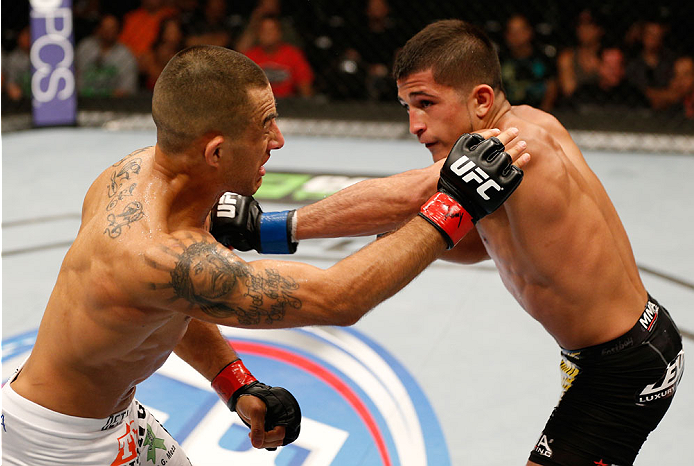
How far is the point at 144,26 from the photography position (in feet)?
25.0

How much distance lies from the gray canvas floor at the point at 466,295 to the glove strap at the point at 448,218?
1044 mm

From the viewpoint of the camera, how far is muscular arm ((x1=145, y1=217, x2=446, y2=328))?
A: 142 cm

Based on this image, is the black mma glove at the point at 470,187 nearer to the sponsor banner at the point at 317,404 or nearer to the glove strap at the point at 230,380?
the glove strap at the point at 230,380

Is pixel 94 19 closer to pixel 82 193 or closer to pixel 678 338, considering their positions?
pixel 82 193

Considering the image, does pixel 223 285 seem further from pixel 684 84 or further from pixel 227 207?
pixel 684 84

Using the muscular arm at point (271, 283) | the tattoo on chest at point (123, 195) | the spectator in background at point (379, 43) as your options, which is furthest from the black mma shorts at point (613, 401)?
the spectator in background at point (379, 43)

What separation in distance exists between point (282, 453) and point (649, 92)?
5419 millimetres

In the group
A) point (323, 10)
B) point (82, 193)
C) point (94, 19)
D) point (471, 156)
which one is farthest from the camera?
point (94, 19)

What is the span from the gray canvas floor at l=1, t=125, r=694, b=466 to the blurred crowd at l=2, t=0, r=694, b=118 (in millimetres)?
712

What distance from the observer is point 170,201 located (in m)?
1.53

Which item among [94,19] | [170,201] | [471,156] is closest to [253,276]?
[170,201]

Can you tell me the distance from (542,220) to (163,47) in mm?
6524

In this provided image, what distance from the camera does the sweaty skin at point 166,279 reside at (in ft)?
4.69

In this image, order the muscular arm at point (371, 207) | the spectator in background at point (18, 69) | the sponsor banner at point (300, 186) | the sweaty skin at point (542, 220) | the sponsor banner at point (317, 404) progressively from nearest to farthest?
the sweaty skin at point (542, 220)
the muscular arm at point (371, 207)
the sponsor banner at point (317, 404)
the sponsor banner at point (300, 186)
the spectator in background at point (18, 69)
